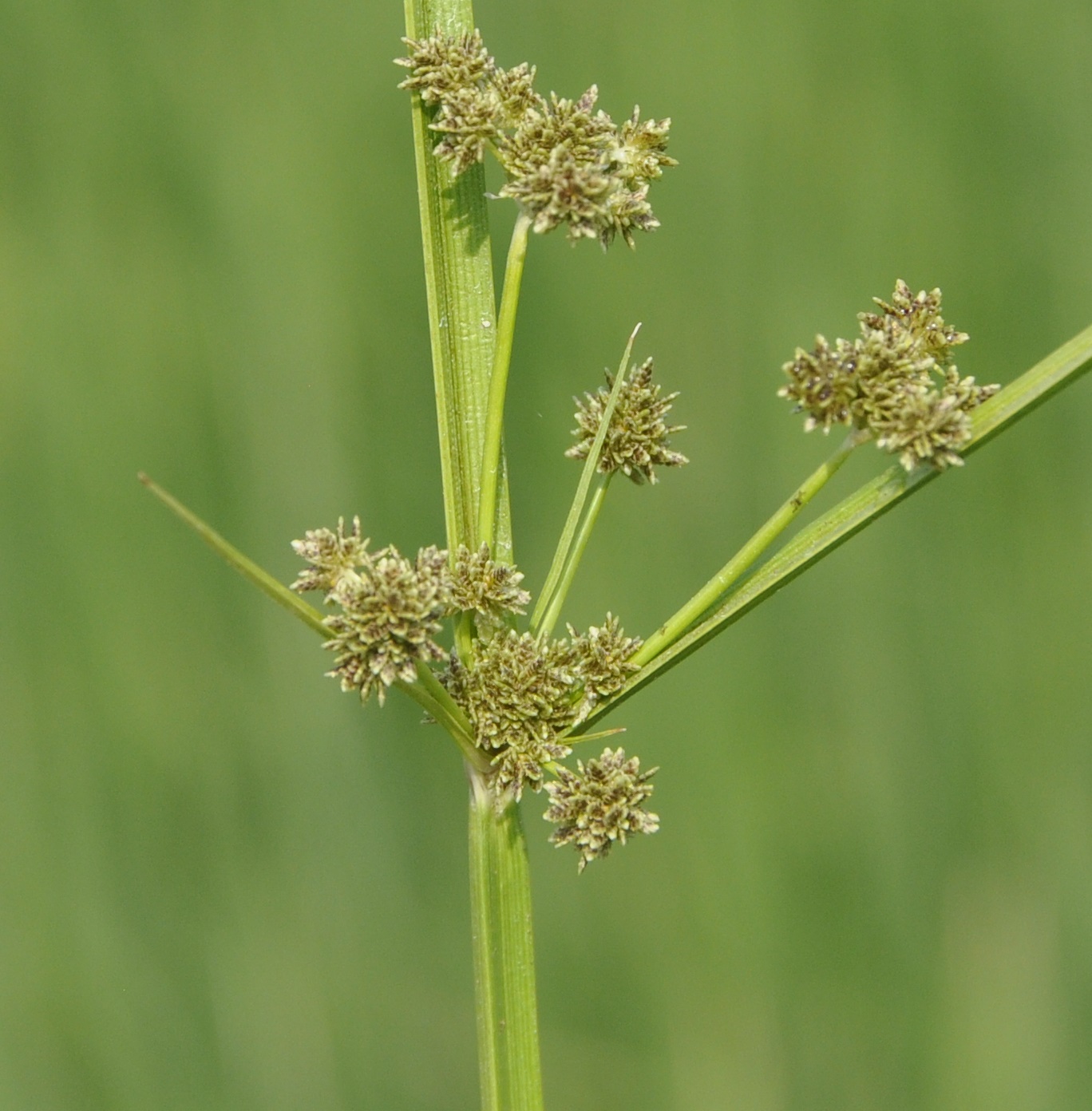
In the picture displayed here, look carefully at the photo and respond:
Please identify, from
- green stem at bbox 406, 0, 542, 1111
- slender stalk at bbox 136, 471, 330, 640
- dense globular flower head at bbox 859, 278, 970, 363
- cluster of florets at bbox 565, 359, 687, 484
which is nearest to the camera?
slender stalk at bbox 136, 471, 330, 640

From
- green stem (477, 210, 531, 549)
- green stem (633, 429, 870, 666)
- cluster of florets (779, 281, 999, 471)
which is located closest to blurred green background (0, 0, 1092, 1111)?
green stem (477, 210, 531, 549)

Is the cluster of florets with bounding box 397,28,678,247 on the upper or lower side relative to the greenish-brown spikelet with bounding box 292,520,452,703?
upper

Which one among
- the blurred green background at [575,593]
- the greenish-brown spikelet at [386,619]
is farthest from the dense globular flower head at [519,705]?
the blurred green background at [575,593]

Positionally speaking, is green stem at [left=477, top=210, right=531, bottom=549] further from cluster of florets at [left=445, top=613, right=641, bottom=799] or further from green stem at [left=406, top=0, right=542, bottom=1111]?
cluster of florets at [left=445, top=613, right=641, bottom=799]

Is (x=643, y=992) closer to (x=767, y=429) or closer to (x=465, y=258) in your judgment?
(x=767, y=429)

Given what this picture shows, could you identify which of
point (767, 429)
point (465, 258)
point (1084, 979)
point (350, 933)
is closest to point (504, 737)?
point (465, 258)

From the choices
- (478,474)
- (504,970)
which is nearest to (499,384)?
(478,474)

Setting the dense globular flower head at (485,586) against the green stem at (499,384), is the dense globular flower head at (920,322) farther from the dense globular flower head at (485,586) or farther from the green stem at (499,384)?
the dense globular flower head at (485,586)
